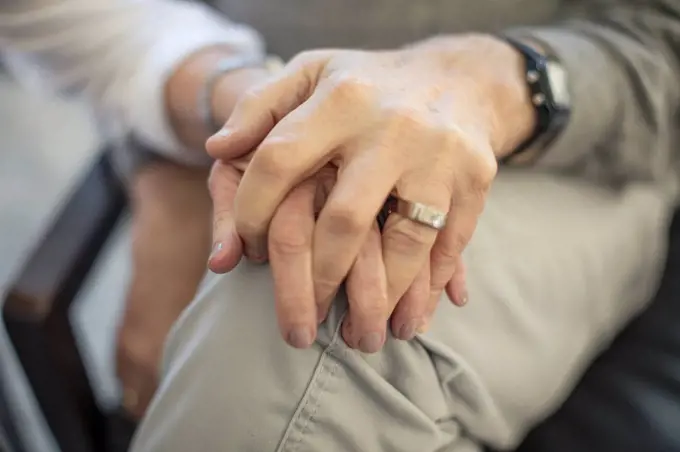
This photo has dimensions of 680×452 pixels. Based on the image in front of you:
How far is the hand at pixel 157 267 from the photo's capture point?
0.73 metres

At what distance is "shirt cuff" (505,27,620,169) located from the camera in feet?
2.01

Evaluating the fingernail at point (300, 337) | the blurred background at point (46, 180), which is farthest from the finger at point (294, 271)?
the blurred background at point (46, 180)

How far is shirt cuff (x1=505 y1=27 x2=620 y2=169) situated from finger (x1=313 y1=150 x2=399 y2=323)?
24 cm

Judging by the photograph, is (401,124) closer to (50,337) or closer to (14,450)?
(50,337)

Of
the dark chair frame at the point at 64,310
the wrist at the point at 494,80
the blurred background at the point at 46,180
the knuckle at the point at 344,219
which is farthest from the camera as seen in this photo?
the blurred background at the point at 46,180

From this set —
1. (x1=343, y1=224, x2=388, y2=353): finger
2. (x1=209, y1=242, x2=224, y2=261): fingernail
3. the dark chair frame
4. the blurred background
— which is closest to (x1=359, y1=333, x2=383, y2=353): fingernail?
(x1=343, y1=224, x2=388, y2=353): finger

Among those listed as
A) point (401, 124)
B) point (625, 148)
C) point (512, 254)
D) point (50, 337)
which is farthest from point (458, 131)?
point (50, 337)

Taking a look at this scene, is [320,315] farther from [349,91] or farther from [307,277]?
[349,91]

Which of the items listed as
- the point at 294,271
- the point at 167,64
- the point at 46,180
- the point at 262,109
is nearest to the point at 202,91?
the point at 167,64

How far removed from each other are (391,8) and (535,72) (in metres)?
0.18

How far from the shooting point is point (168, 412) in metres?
0.50

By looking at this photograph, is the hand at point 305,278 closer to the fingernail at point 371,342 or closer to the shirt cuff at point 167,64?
the fingernail at point 371,342

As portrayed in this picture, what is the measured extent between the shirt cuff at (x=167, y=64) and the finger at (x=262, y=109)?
210mm

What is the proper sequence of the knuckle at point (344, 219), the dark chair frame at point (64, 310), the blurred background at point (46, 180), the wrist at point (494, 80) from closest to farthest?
1. the knuckle at point (344, 219)
2. the wrist at point (494, 80)
3. the dark chair frame at point (64, 310)
4. the blurred background at point (46, 180)
